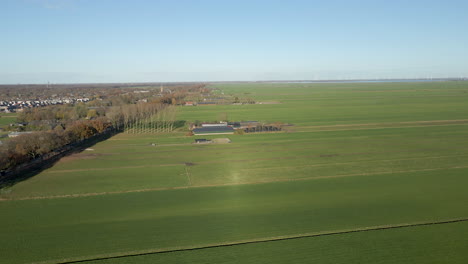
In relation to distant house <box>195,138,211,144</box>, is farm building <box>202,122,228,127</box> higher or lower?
higher

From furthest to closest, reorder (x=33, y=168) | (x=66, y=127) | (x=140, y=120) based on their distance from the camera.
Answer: (x=140, y=120) < (x=66, y=127) < (x=33, y=168)

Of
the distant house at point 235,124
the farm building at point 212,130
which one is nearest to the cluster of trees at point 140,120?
the farm building at point 212,130

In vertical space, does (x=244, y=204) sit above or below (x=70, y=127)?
below

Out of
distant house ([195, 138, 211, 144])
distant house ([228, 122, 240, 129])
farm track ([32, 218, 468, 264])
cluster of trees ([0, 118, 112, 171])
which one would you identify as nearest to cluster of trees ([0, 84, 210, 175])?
cluster of trees ([0, 118, 112, 171])

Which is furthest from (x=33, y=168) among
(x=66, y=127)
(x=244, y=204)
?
(x=244, y=204)

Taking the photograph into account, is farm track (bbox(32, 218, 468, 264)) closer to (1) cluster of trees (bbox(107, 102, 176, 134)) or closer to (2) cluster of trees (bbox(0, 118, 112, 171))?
(2) cluster of trees (bbox(0, 118, 112, 171))

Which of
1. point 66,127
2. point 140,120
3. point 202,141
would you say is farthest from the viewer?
point 140,120

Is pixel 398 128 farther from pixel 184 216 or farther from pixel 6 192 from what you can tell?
pixel 6 192

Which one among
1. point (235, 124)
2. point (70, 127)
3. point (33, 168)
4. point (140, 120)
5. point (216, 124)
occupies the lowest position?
point (33, 168)

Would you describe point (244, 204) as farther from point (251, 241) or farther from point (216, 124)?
point (216, 124)
